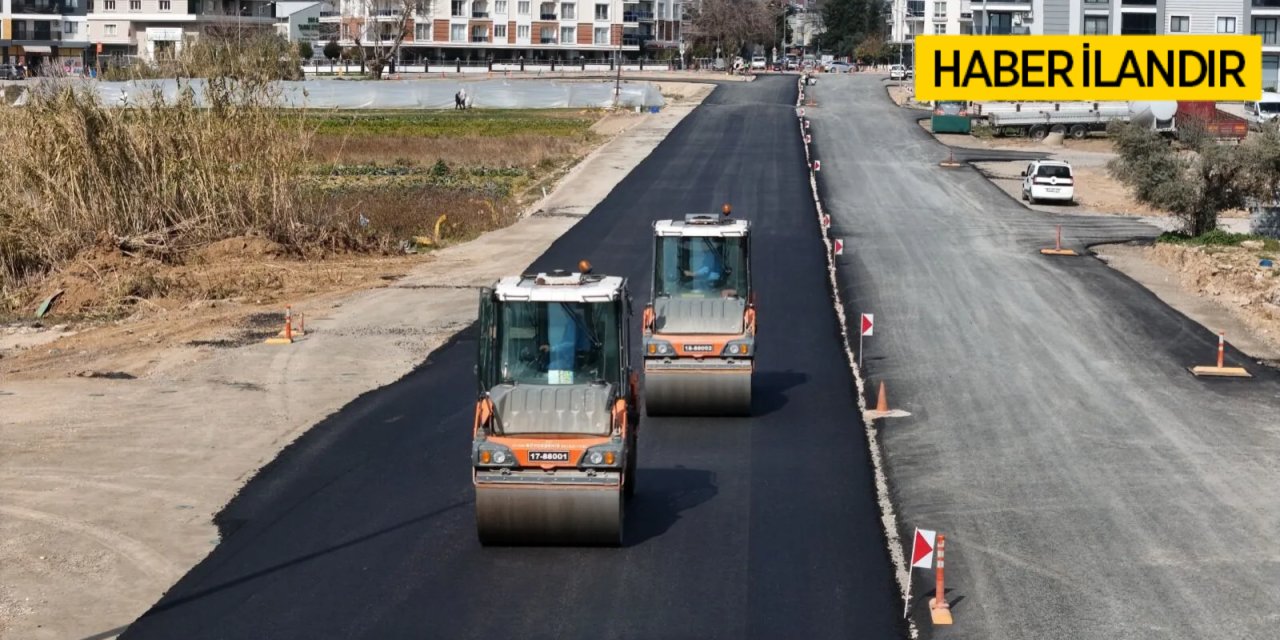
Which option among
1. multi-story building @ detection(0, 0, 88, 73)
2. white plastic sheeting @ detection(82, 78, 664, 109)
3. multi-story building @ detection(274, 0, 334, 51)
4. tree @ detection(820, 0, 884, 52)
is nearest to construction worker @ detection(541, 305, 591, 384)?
white plastic sheeting @ detection(82, 78, 664, 109)

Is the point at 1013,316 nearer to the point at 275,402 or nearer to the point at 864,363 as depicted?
the point at 864,363

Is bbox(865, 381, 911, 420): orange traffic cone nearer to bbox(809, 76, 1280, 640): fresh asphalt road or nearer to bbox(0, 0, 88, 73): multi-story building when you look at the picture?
bbox(809, 76, 1280, 640): fresh asphalt road

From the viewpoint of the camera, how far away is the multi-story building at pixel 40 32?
141 meters

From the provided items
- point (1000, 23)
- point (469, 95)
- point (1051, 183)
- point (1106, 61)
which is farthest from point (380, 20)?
point (1106, 61)

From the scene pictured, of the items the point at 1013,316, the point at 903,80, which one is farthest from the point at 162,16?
the point at 1013,316

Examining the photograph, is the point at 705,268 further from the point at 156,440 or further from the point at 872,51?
the point at 872,51

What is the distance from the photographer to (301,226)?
139 feet

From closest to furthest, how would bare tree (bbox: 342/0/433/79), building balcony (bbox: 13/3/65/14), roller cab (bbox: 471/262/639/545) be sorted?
roller cab (bbox: 471/262/639/545) → building balcony (bbox: 13/3/65/14) → bare tree (bbox: 342/0/433/79)

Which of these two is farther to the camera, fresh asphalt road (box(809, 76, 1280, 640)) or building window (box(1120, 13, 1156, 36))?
building window (box(1120, 13, 1156, 36))

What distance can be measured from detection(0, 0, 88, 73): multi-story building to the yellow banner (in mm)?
110564

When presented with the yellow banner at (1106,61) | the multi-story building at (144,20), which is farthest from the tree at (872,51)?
the yellow banner at (1106,61)

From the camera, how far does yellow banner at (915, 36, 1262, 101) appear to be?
40.8 m

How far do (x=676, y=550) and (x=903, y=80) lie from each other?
105607 millimetres

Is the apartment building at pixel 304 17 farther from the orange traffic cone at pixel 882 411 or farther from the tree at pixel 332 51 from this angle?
the orange traffic cone at pixel 882 411
